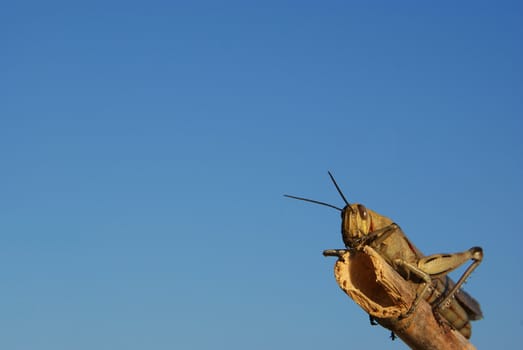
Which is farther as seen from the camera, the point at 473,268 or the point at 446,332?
the point at 473,268

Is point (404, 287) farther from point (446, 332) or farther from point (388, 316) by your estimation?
point (446, 332)

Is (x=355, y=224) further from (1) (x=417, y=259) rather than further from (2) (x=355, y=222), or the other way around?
(1) (x=417, y=259)

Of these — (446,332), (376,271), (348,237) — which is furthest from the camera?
(348,237)

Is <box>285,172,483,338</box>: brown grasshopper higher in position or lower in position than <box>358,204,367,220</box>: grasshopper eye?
lower

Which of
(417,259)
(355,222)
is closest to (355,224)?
(355,222)

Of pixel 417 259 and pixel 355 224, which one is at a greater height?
pixel 355 224

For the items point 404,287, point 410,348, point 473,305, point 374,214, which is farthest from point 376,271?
point 473,305

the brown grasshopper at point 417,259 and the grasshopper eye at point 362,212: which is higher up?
the grasshopper eye at point 362,212

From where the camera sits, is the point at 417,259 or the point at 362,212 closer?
the point at 362,212
